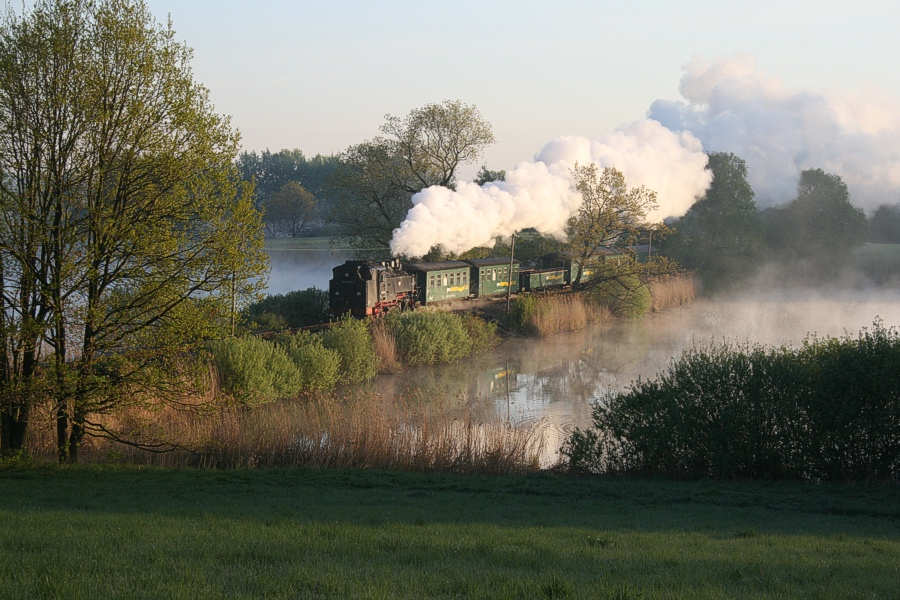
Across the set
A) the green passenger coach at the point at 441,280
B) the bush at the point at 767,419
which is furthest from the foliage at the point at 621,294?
the bush at the point at 767,419

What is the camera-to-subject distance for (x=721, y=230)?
58.7 metres

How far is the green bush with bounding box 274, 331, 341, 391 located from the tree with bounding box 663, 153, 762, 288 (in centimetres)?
3789

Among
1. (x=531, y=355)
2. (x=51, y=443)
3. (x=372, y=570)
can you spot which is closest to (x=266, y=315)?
(x=531, y=355)

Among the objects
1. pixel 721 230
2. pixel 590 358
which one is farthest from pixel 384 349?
pixel 721 230

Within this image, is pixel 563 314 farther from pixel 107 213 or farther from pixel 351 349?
pixel 107 213

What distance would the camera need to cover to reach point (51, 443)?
17312 mm

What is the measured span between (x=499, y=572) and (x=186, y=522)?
4.83 meters

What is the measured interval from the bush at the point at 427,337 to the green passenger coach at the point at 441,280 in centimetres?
212

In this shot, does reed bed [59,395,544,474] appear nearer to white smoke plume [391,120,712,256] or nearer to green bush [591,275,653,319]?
white smoke plume [391,120,712,256]

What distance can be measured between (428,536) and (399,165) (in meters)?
38.8

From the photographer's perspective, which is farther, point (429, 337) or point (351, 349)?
point (429, 337)

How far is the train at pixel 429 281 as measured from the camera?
32.4 m

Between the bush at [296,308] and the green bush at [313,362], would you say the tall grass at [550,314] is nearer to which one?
the bush at [296,308]

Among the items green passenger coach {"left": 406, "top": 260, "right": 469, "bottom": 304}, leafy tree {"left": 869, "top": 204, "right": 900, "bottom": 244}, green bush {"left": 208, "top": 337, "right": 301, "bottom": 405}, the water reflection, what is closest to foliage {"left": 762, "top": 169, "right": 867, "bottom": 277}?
the water reflection
